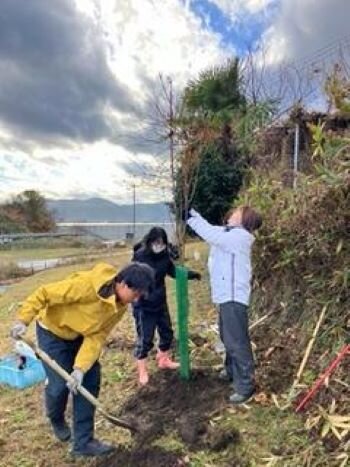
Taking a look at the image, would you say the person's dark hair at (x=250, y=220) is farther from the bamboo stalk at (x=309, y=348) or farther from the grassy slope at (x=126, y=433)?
the grassy slope at (x=126, y=433)

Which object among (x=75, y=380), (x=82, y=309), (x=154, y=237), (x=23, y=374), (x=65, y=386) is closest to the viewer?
(x=75, y=380)

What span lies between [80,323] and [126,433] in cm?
96

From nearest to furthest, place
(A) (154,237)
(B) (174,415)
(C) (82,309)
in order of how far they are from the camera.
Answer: (C) (82,309) < (B) (174,415) < (A) (154,237)

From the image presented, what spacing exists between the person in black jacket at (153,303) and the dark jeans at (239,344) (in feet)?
2.82

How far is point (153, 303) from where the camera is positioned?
16.1 ft

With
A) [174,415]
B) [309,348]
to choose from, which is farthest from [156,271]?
[309,348]

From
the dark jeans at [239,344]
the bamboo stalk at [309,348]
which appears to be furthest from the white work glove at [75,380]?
the bamboo stalk at [309,348]

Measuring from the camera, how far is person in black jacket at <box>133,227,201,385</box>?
4848mm

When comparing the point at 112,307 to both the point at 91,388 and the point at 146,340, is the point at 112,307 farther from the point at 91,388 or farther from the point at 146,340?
the point at 146,340

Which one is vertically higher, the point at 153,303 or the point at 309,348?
the point at 153,303

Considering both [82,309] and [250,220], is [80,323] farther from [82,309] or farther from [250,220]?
[250,220]

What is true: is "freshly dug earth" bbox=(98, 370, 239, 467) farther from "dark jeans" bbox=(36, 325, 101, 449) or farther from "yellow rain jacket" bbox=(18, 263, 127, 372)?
"yellow rain jacket" bbox=(18, 263, 127, 372)

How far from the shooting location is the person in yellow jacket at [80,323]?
3480 millimetres

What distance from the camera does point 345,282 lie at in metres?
4.17
